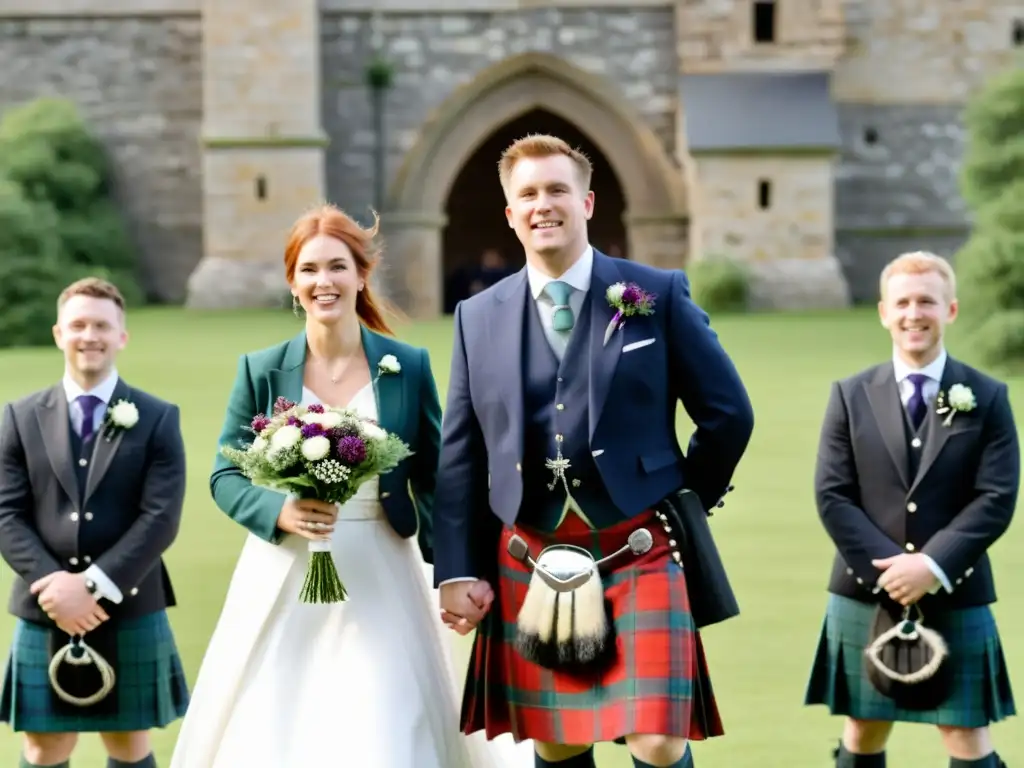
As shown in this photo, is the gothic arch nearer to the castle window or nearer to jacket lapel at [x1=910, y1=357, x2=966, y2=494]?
the castle window

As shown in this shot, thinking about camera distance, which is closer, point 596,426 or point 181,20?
point 596,426

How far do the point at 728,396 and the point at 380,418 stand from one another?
3.01 ft

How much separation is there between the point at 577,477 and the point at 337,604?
781 mm

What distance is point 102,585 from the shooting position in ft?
15.1

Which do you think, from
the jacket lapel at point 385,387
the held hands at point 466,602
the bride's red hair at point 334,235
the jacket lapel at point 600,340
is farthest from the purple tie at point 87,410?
the jacket lapel at point 600,340

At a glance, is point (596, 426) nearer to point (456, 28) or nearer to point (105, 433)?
point (105, 433)

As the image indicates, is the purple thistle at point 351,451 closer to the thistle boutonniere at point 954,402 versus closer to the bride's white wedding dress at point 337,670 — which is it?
the bride's white wedding dress at point 337,670

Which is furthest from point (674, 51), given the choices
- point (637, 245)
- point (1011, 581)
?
point (1011, 581)

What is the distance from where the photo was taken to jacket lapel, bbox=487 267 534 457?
4.17 metres

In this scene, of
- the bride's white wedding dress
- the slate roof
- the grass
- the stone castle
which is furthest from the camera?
the stone castle

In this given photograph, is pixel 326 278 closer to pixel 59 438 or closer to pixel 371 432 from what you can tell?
pixel 371 432

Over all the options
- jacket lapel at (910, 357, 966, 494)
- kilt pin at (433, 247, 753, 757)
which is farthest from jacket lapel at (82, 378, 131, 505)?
jacket lapel at (910, 357, 966, 494)

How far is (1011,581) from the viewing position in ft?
25.6

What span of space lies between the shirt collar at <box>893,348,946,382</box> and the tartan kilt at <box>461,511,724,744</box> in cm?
90
